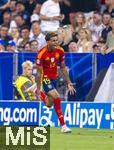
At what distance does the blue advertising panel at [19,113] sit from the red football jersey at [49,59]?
1772 mm

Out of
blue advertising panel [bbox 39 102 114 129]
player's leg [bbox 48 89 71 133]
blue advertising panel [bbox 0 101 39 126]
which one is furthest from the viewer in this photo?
blue advertising panel [bbox 0 101 39 126]

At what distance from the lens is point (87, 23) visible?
23.7 meters

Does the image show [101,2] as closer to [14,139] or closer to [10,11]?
[10,11]

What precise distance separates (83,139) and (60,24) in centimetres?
855

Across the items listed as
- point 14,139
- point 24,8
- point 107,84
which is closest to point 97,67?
point 107,84

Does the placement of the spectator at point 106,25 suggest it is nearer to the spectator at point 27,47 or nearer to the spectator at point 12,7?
the spectator at point 27,47

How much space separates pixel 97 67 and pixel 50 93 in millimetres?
3430

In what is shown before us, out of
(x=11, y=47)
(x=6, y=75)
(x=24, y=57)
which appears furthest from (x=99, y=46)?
(x=11, y=47)

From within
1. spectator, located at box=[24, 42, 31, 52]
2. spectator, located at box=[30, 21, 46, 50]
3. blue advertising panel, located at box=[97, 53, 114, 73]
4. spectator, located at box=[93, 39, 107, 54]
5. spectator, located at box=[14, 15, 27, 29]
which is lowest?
blue advertising panel, located at box=[97, 53, 114, 73]

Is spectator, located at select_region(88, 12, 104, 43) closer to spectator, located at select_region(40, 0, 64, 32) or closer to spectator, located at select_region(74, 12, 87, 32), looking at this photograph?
spectator, located at select_region(74, 12, 87, 32)

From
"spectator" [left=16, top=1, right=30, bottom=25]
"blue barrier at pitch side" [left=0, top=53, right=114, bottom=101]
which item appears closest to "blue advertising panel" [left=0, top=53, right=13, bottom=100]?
"blue barrier at pitch side" [left=0, top=53, right=114, bottom=101]

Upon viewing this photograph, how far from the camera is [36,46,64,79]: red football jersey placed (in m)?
18.1

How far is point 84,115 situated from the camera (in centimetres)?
1947

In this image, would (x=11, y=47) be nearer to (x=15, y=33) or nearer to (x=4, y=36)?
(x=4, y=36)
